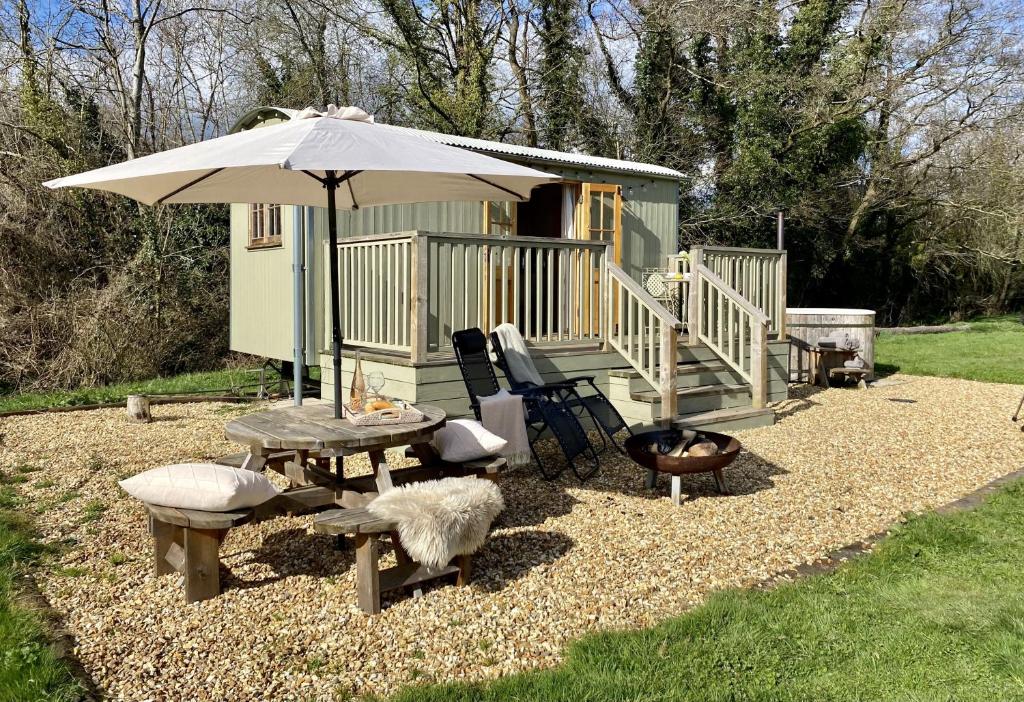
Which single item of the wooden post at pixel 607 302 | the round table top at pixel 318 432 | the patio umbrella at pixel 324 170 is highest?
the patio umbrella at pixel 324 170

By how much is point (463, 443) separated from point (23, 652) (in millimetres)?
2036

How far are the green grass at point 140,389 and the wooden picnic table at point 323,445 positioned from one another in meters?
4.83

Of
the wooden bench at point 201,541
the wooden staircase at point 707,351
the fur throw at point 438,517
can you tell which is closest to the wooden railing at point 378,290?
the wooden staircase at point 707,351

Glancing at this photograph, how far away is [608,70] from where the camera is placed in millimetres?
17875

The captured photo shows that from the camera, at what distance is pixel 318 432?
341 centimetres

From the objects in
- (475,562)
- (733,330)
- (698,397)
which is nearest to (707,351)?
(733,330)

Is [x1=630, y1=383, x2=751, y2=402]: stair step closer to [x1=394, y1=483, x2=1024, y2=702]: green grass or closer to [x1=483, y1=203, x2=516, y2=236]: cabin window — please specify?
[x1=483, y1=203, x2=516, y2=236]: cabin window

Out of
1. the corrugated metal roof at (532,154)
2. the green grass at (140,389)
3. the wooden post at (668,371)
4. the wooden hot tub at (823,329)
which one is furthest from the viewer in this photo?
the wooden hot tub at (823,329)

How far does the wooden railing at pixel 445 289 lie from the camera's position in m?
5.61

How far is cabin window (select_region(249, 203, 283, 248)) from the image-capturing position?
809 centimetres

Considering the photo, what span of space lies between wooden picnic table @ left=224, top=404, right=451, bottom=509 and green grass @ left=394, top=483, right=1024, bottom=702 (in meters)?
1.20

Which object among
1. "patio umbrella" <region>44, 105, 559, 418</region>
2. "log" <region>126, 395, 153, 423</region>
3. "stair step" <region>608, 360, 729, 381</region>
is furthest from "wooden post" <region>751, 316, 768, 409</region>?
"log" <region>126, 395, 153, 423</region>

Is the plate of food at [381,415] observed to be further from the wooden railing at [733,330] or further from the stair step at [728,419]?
the wooden railing at [733,330]

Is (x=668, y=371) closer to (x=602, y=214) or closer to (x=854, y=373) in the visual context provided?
(x=602, y=214)
